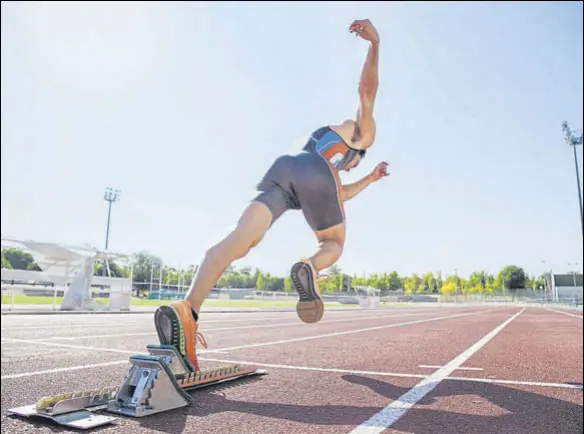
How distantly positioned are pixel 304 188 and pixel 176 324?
0.85 meters

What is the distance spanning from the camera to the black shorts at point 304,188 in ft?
6.88

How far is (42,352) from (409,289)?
316ft

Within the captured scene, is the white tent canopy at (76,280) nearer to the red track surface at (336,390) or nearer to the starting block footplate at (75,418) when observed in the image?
the red track surface at (336,390)

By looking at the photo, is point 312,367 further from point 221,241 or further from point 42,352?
point 42,352

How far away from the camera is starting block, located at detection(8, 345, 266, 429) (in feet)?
5.56

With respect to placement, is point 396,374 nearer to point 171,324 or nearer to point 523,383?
point 523,383

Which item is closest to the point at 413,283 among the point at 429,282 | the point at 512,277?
the point at 429,282

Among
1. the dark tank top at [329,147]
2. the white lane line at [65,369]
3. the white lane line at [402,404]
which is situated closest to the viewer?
the white lane line at [402,404]

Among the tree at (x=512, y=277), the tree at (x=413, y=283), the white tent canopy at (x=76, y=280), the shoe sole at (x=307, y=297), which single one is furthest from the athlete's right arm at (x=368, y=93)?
the tree at (x=512, y=277)

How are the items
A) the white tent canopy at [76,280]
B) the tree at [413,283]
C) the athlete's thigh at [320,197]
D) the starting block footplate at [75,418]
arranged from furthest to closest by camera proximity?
the tree at [413,283] → the white tent canopy at [76,280] → the athlete's thigh at [320,197] → the starting block footplate at [75,418]

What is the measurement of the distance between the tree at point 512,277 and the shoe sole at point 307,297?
10622 cm

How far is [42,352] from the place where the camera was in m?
4.12

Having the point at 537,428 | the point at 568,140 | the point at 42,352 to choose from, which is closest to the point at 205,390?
the point at 537,428

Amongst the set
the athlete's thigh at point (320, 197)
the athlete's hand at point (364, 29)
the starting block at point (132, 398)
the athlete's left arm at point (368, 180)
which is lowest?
the starting block at point (132, 398)
